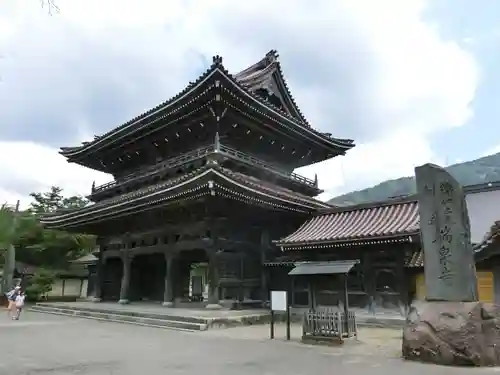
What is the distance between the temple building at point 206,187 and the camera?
1845cm

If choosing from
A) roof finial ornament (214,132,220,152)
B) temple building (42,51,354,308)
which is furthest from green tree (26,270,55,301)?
roof finial ornament (214,132,220,152)

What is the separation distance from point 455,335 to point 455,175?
70.3 meters

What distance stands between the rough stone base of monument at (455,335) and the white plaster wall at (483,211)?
13417 mm

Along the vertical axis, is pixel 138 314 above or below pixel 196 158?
below

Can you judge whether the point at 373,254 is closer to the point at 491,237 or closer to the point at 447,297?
the point at 491,237

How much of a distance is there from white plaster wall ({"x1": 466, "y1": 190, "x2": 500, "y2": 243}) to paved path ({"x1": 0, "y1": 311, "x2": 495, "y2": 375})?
33.3ft

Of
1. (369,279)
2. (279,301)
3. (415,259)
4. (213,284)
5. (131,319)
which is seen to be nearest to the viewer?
(279,301)

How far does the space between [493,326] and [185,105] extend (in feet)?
52.1

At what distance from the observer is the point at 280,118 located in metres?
21.7

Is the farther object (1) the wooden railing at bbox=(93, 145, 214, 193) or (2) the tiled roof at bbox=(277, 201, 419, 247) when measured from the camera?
(1) the wooden railing at bbox=(93, 145, 214, 193)

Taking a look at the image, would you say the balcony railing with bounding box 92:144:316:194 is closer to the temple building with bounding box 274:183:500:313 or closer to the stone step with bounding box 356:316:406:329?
the temple building with bounding box 274:183:500:313

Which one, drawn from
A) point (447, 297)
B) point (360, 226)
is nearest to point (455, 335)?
point (447, 297)

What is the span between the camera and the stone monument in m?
8.25

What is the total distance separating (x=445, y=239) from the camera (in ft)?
30.0
